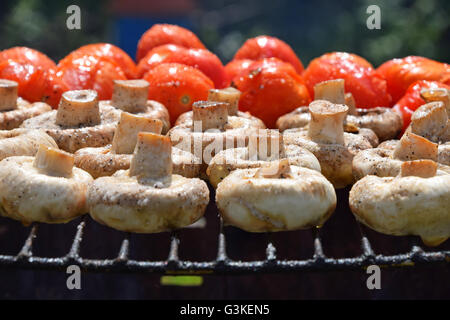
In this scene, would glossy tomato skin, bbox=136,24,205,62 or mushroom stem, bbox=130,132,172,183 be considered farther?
glossy tomato skin, bbox=136,24,205,62

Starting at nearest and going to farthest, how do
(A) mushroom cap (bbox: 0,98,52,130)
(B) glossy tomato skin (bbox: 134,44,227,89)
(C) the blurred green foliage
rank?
(A) mushroom cap (bbox: 0,98,52,130), (B) glossy tomato skin (bbox: 134,44,227,89), (C) the blurred green foliage

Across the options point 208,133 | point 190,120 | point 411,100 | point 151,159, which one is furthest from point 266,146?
point 411,100

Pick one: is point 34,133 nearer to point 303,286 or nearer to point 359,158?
point 359,158

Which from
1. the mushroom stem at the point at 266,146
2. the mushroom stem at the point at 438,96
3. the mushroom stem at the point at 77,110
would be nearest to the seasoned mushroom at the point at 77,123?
the mushroom stem at the point at 77,110

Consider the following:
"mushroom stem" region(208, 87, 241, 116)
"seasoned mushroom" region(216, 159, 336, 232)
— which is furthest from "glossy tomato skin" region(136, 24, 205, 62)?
"seasoned mushroom" region(216, 159, 336, 232)

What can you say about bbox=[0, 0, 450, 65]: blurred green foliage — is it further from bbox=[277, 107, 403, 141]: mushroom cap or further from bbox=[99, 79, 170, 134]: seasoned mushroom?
bbox=[99, 79, 170, 134]: seasoned mushroom

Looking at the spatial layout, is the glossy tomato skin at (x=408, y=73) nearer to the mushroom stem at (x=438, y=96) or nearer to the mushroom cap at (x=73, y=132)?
the mushroom stem at (x=438, y=96)

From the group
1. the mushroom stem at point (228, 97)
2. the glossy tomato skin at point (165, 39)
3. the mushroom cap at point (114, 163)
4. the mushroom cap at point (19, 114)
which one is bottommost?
the mushroom cap at point (114, 163)
